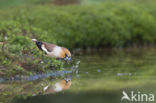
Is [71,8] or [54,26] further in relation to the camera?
[71,8]

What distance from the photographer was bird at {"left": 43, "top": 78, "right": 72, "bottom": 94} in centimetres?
902

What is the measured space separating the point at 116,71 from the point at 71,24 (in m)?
6.99

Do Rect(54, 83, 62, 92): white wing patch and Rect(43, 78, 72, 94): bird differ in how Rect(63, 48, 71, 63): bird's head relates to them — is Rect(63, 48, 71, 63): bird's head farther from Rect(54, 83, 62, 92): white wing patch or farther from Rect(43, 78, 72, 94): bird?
→ Rect(54, 83, 62, 92): white wing patch

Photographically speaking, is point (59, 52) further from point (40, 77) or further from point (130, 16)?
point (130, 16)

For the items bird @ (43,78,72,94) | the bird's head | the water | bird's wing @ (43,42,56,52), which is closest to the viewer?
the water

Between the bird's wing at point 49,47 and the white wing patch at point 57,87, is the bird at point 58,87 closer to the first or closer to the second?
the white wing patch at point 57,87

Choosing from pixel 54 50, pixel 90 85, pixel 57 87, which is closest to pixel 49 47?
pixel 54 50

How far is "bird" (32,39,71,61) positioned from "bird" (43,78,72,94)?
71 centimetres

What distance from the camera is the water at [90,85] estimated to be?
8352 millimetres

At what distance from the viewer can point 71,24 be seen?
62.6ft

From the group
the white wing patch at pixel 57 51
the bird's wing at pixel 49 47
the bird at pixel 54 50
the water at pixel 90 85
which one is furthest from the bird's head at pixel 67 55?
the water at pixel 90 85

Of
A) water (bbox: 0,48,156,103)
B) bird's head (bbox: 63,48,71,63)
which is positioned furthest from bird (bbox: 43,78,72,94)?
bird's head (bbox: 63,48,71,63)

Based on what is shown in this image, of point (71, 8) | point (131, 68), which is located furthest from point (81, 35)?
point (131, 68)

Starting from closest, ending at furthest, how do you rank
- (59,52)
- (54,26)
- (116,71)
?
(59,52) < (116,71) < (54,26)
